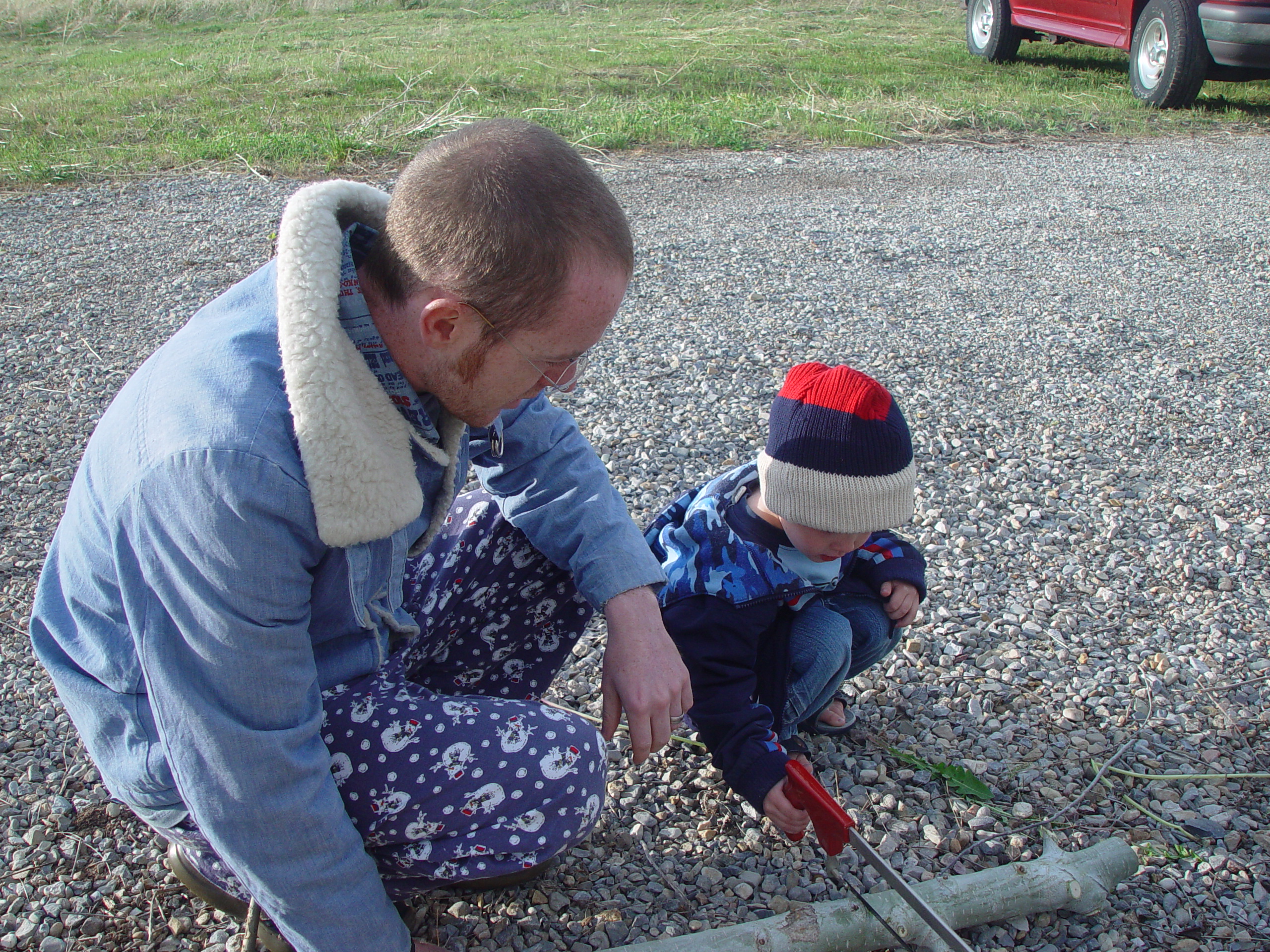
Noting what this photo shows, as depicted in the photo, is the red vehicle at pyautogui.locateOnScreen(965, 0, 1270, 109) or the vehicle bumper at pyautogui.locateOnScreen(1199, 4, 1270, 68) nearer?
the vehicle bumper at pyautogui.locateOnScreen(1199, 4, 1270, 68)

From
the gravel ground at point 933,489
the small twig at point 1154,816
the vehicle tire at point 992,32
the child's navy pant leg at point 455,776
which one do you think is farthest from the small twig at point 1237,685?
the vehicle tire at point 992,32

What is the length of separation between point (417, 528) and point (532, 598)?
1.05 feet

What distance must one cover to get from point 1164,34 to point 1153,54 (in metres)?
0.34

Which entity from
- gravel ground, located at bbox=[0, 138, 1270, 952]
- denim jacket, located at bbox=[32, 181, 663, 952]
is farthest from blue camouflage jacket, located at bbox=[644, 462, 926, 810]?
denim jacket, located at bbox=[32, 181, 663, 952]

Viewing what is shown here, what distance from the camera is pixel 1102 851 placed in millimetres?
1780

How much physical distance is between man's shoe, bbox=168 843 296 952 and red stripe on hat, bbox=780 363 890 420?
4.10ft

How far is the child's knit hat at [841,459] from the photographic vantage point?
1710mm

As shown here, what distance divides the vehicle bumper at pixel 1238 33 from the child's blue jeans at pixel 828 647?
6.95 m

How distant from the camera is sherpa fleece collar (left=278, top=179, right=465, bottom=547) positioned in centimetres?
122

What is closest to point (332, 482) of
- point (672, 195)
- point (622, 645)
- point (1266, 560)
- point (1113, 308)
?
point (622, 645)

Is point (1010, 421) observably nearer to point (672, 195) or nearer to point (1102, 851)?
point (1102, 851)

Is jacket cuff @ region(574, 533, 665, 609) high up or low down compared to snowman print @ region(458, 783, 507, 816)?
up

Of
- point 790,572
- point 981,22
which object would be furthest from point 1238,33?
point 790,572

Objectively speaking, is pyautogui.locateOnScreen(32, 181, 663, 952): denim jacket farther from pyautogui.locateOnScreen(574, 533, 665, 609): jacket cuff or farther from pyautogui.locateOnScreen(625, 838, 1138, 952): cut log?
pyautogui.locateOnScreen(625, 838, 1138, 952): cut log
